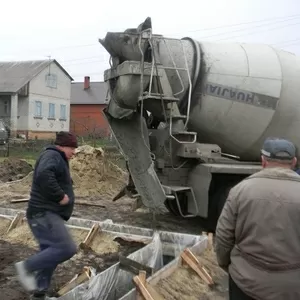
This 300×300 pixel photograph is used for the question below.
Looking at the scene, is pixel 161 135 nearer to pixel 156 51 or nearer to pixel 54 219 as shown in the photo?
pixel 156 51

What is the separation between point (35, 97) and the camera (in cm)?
3709

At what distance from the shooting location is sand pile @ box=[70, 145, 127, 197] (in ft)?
40.1

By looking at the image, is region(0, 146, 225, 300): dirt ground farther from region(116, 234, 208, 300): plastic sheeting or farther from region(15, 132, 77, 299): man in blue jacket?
region(15, 132, 77, 299): man in blue jacket

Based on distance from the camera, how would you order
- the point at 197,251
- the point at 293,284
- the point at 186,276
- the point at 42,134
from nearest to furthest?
the point at 293,284, the point at 186,276, the point at 197,251, the point at 42,134

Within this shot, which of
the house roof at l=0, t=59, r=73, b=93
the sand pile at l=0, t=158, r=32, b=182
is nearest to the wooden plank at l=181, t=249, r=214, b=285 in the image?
the sand pile at l=0, t=158, r=32, b=182

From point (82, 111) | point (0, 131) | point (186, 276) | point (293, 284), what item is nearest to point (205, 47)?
point (186, 276)

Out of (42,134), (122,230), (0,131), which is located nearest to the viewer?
(122,230)

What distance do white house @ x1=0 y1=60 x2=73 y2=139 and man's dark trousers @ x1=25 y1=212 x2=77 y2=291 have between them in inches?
1177

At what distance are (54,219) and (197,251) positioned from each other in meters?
2.32

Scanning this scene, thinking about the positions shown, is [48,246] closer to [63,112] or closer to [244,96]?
[244,96]

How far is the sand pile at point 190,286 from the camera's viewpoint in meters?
4.81

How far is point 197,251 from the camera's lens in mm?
6016

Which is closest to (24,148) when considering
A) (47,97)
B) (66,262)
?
(47,97)

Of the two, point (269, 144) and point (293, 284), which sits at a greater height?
point (269, 144)
